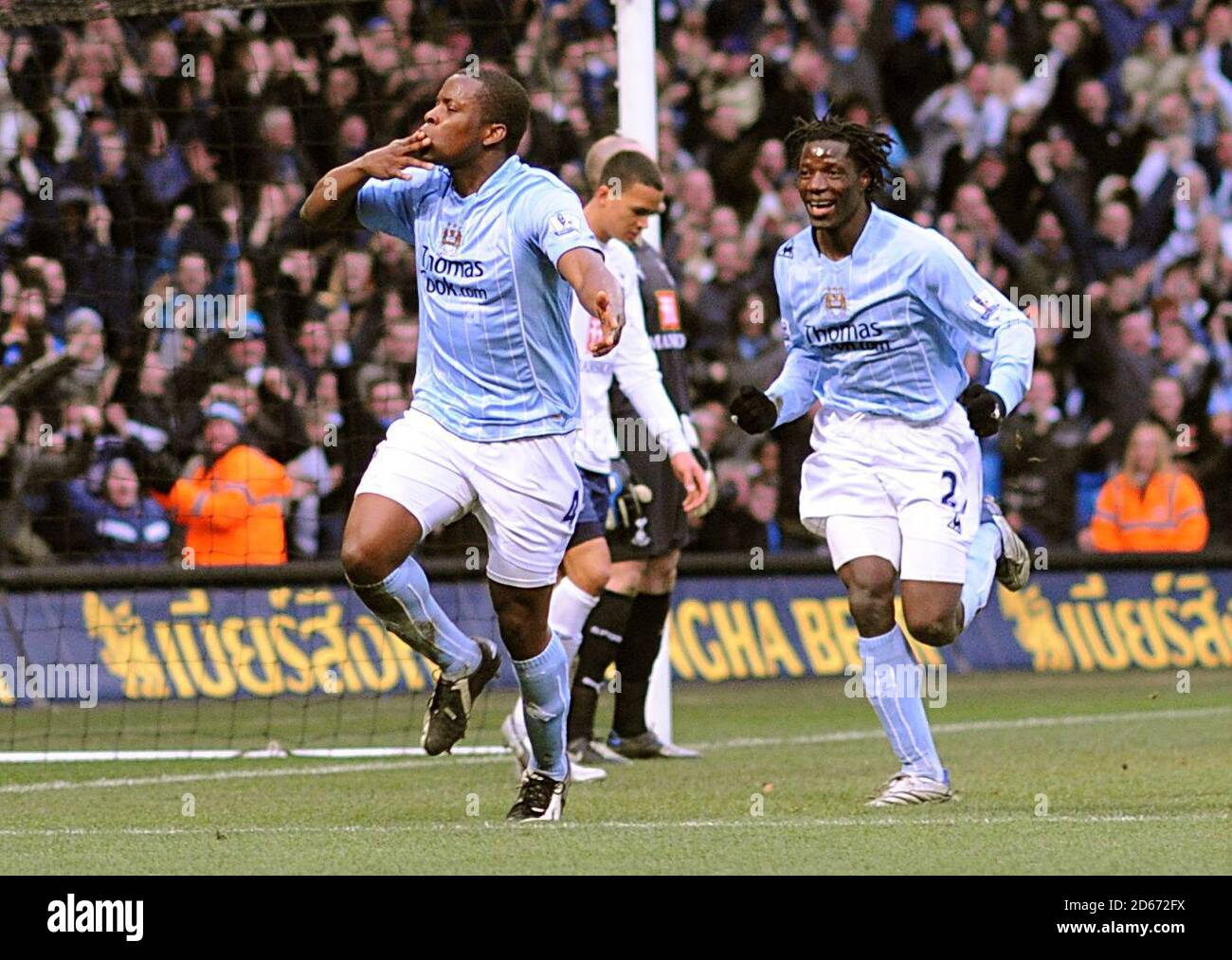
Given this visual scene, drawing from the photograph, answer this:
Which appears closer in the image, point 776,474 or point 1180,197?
point 776,474

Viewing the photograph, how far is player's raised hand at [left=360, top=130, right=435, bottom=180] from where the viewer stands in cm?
642

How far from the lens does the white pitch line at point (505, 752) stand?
8.45 metres

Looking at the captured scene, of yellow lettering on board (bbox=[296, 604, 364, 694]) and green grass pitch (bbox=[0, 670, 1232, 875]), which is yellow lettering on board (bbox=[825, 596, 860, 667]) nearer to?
green grass pitch (bbox=[0, 670, 1232, 875])

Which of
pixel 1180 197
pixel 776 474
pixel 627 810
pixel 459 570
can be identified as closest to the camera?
pixel 627 810

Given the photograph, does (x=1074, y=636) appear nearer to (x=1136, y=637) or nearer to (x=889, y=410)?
(x=1136, y=637)

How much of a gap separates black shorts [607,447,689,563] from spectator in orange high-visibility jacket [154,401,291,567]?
2.77 metres

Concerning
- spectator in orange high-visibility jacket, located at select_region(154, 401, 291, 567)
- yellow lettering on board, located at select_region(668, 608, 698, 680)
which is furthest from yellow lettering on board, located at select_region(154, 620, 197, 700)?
yellow lettering on board, located at select_region(668, 608, 698, 680)

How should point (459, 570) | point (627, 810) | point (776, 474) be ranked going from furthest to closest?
point (776, 474)
point (459, 570)
point (627, 810)

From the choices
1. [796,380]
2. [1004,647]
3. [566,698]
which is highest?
[796,380]

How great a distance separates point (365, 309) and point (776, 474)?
2813 mm

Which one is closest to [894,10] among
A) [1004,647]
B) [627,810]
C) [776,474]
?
[776,474]

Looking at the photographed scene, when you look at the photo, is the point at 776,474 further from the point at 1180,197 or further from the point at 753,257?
the point at 1180,197

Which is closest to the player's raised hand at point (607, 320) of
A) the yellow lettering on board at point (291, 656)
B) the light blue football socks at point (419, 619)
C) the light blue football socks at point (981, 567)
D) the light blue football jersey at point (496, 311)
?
the light blue football jersey at point (496, 311)

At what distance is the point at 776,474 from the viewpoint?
1396 cm
